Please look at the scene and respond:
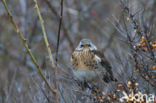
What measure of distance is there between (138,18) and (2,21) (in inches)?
242

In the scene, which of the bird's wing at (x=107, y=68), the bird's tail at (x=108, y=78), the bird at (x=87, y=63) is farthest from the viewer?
the bird at (x=87, y=63)

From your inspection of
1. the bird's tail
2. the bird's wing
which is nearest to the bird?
the bird's wing

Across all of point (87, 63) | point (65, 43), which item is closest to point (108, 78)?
point (87, 63)

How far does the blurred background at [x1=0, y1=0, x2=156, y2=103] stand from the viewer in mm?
3352

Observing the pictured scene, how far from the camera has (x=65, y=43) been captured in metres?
10.1

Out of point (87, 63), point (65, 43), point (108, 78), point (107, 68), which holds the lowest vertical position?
point (108, 78)

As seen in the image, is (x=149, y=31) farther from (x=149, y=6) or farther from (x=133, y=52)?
(x=149, y=6)

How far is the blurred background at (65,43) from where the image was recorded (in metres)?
3.35

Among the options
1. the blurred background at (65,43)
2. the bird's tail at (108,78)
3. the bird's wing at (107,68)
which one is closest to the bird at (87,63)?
the bird's wing at (107,68)

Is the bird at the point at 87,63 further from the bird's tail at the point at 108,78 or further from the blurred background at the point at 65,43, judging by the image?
the bird's tail at the point at 108,78

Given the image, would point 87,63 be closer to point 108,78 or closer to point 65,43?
point 108,78

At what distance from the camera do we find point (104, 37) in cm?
954

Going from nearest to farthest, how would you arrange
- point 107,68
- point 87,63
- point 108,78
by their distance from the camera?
point 108,78, point 107,68, point 87,63

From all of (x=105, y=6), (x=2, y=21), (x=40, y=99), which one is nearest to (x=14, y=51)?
(x=2, y=21)
